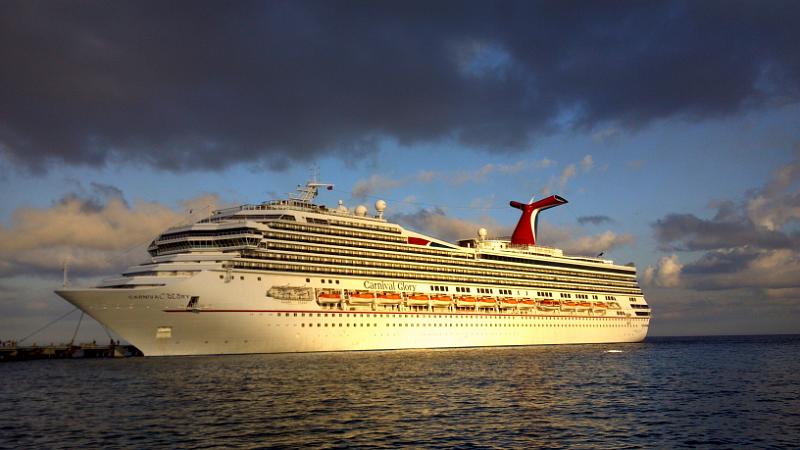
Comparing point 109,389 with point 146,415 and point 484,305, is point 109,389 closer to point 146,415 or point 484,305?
point 146,415

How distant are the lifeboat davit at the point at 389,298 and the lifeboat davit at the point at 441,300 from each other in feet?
→ 16.4

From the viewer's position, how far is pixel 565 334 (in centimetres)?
8862

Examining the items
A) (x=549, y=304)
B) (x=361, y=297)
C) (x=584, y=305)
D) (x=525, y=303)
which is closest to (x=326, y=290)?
(x=361, y=297)

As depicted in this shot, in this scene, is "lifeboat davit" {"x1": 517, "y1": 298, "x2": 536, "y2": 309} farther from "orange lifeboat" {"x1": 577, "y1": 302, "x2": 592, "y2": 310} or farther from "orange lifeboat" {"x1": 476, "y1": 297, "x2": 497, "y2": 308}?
"orange lifeboat" {"x1": 577, "y1": 302, "x2": 592, "y2": 310}

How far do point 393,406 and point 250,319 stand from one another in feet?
93.2

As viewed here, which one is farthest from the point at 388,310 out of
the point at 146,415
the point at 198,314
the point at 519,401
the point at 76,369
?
the point at 146,415

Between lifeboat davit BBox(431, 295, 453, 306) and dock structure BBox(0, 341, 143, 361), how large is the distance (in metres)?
33.9

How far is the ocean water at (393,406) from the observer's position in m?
24.5

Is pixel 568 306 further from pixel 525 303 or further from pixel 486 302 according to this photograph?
pixel 486 302

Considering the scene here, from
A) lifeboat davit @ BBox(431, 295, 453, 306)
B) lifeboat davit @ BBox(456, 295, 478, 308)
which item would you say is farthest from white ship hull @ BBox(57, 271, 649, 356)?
lifeboat davit @ BBox(456, 295, 478, 308)

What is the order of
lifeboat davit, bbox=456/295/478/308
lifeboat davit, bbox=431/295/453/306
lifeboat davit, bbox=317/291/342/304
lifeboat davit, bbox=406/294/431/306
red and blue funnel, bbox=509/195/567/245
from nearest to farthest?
lifeboat davit, bbox=317/291/342/304, lifeboat davit, bbox=406/294/431/306, lifeboat davit, bbox=431/295/453/306, lifeboat davit, bbox=456/295/478/308, red and blue funnel, bbox=509/195/567/245

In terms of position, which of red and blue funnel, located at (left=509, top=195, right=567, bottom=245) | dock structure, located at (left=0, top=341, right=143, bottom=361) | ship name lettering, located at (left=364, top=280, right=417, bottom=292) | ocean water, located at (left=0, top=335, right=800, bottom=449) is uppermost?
red and blue funnel, located at (left=509, top=195, right=567, bottom=245)

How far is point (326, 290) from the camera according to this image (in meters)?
63.2

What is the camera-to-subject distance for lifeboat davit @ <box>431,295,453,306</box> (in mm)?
72938
